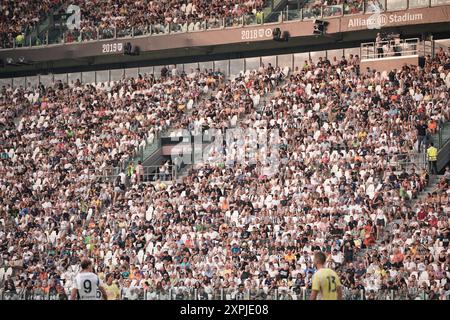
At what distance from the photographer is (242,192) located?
113ft

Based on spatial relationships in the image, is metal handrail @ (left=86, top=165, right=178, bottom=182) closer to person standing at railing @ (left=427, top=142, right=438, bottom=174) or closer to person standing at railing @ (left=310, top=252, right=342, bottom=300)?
person standing at railing @ (left=427, top=142, right=438, bottom=174)

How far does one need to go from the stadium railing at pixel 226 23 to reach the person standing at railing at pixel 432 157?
7736 mm

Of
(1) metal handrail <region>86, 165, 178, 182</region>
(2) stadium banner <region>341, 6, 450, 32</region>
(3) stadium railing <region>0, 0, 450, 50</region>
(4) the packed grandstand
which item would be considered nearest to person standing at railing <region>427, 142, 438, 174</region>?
(4) the packed grandstand

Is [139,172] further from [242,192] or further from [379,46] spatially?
[379,46]

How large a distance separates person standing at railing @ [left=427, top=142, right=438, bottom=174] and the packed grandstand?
277 millimetres

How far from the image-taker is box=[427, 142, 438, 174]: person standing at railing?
106ft

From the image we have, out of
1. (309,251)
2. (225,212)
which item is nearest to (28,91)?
(225,212)

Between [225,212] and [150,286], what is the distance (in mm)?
4231

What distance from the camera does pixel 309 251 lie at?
30.3 meters

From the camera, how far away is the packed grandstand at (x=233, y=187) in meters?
29.6

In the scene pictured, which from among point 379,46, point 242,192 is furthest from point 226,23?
point 242,192
